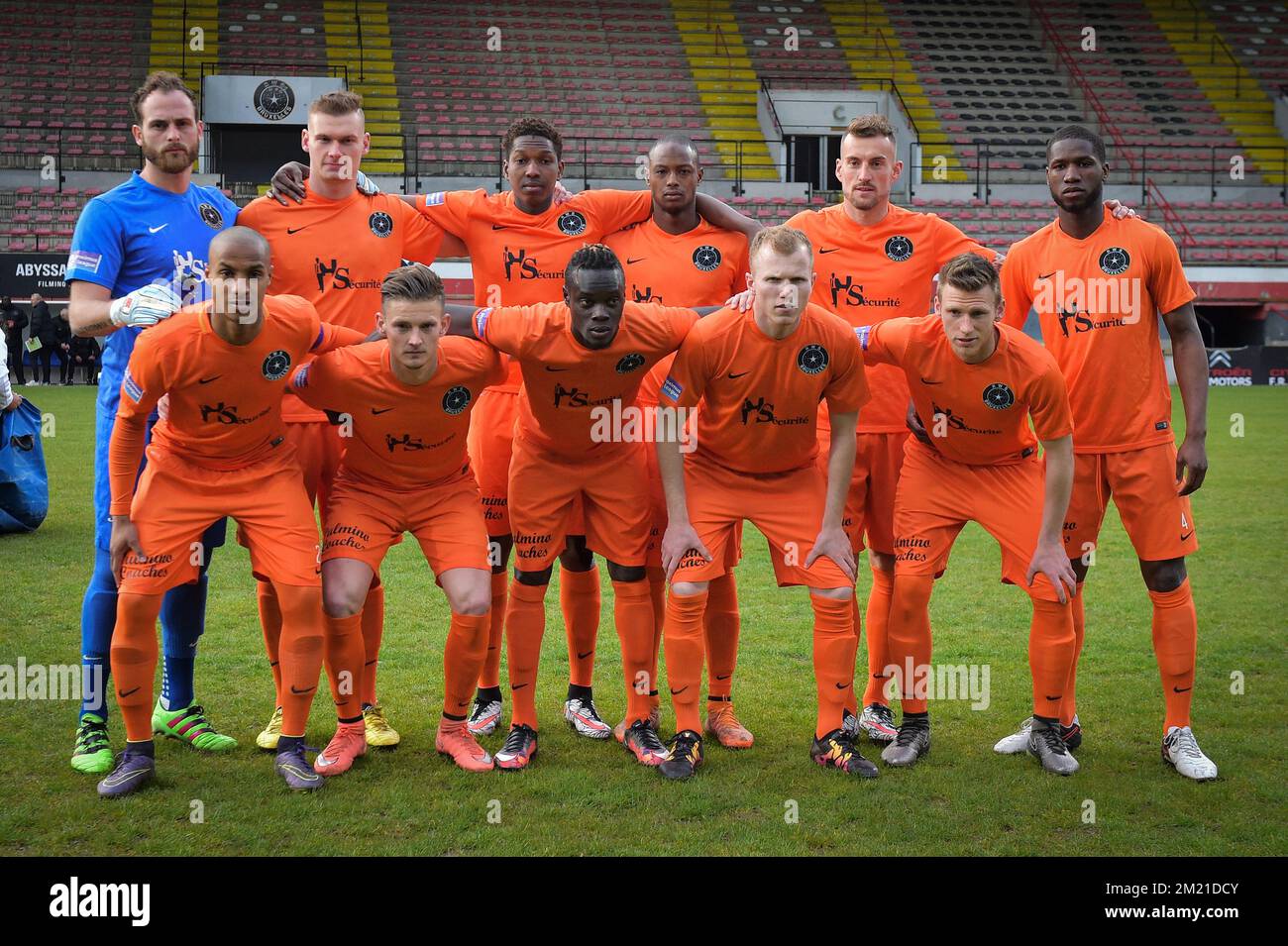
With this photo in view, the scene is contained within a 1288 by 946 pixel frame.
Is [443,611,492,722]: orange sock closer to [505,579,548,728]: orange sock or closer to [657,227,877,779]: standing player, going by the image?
[505,579,548,728]: orange sock

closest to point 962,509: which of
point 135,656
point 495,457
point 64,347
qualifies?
point 495,457

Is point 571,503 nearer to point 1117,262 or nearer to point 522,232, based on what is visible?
point 522,232

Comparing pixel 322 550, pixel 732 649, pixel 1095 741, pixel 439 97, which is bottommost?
pixel 1095 741

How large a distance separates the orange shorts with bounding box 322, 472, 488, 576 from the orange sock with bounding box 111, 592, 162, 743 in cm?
67

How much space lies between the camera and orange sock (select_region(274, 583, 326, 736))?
4.32 metres

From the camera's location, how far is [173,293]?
435cm

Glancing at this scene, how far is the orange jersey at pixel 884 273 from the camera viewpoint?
514cm

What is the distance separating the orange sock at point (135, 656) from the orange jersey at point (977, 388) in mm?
2921

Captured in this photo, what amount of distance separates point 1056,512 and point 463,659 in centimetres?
236

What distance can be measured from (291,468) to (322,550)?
35 centimetres

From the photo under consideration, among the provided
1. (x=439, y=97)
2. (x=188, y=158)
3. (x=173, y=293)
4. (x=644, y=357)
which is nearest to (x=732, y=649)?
(x=644, y=357)

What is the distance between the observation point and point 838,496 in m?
4.64

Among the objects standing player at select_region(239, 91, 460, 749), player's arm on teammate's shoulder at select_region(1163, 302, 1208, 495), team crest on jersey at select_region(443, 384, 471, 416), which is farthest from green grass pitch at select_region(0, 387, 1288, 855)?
→ team crest on jersey at select_region(443, 384, 471, 416)

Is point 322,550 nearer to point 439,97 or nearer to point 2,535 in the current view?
point 2,535
